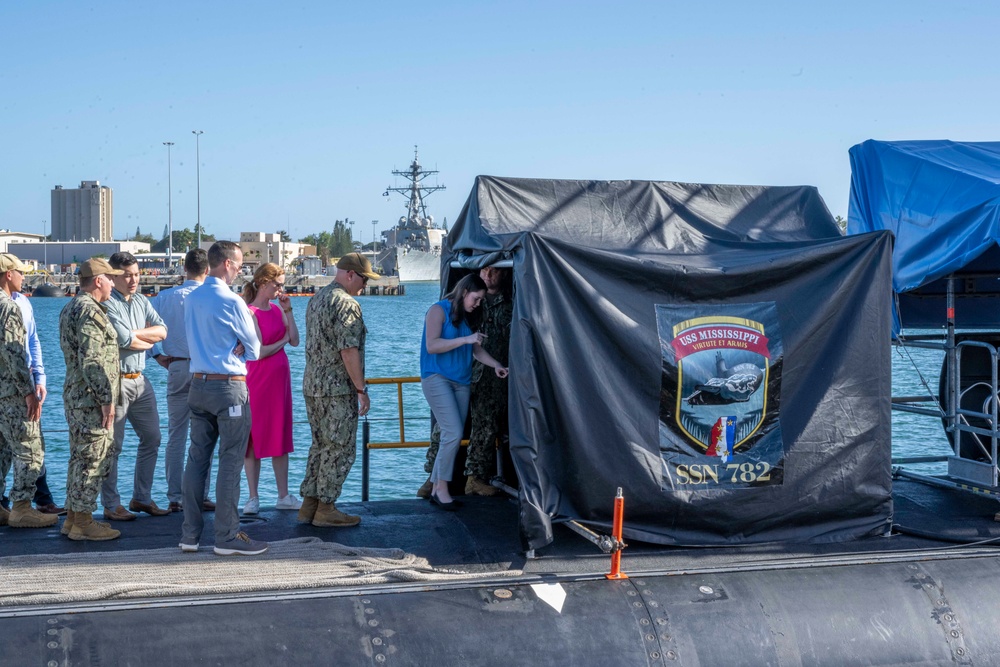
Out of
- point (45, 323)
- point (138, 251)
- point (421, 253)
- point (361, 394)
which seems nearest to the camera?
point (361, 394)

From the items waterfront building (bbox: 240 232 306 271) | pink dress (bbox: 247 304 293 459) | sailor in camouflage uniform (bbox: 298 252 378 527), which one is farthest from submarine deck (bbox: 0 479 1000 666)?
waterfront building (bbox: 240 232 306 271)

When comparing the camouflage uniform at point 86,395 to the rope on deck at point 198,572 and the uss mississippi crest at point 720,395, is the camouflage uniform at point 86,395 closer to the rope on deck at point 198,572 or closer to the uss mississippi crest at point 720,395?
the rope on deck at point 198,572

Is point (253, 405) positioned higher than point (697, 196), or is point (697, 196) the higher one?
point (697, 196)

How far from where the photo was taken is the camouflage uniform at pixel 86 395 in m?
6.48

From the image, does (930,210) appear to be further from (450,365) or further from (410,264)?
(410,264)

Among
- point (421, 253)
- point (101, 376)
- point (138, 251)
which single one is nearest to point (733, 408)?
point (101, 376)

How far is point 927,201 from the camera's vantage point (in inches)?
309

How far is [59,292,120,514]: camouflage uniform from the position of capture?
21.2ft

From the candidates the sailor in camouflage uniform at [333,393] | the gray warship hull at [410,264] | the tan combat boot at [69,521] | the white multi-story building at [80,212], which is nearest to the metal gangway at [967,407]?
the sailor in camouflage uniform at [333,393]

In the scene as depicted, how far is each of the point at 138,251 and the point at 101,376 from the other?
142791 mm

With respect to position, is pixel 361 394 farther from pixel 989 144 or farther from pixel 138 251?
pixel 138 251

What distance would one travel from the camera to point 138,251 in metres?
141

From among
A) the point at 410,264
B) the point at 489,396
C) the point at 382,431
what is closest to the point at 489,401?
the point at 489,396

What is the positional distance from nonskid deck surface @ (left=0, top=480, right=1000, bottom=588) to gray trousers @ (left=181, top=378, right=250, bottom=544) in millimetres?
393
